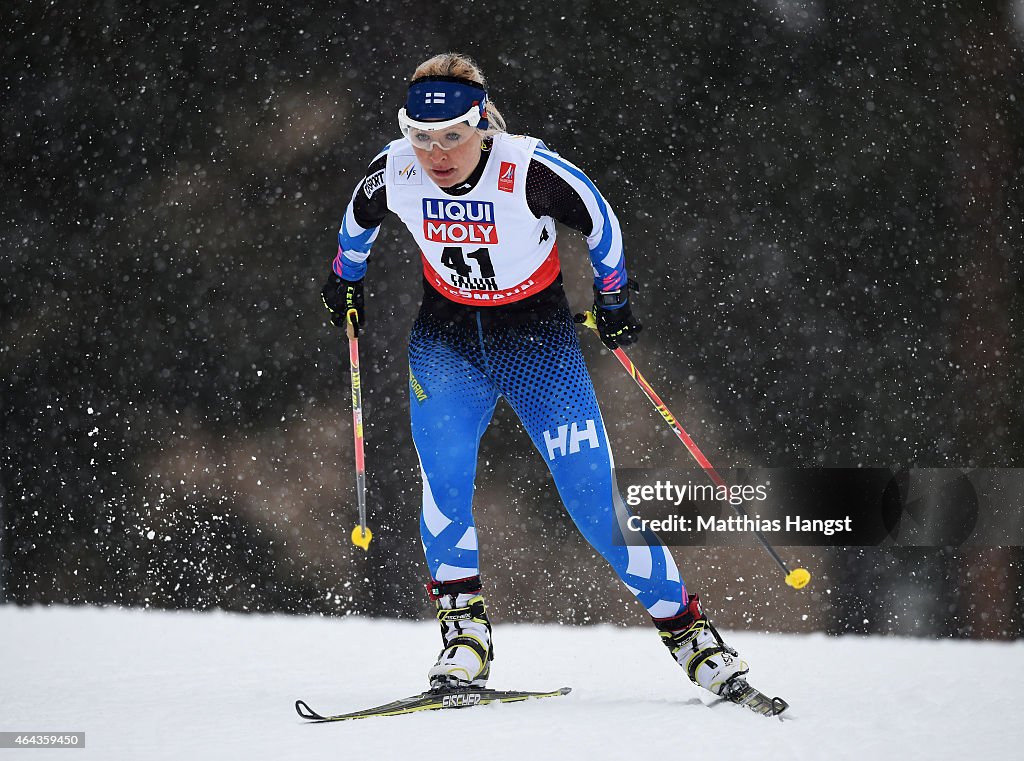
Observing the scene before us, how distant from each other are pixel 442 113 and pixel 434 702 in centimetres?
172

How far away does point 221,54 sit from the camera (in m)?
4.91

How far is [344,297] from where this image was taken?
3535 millimetres

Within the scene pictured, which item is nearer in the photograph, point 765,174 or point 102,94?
A: point 765,174

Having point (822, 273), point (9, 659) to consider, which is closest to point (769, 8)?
point (822, 273)

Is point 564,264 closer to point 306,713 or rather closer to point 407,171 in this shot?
point 407,171

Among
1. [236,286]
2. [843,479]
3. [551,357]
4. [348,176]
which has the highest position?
[348,176]

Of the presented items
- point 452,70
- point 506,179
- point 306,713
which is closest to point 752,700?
point 306,713

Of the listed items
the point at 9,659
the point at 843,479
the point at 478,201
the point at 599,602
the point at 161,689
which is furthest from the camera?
the point at 599,602

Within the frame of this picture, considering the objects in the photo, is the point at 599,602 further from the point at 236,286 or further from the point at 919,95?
the point at 919,95

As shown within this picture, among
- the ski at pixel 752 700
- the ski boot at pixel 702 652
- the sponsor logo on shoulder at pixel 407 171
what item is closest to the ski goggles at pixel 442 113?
the sponsor logo on shoulder at pixel 407 171

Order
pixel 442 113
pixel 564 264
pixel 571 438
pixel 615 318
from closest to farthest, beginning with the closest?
pixel 442 113
pixel 571 438
pixel 615 318
pixel 564 264

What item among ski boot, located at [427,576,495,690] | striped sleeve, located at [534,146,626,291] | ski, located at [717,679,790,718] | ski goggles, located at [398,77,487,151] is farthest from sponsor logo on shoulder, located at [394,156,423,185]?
ski, located at [717,679,790,718]

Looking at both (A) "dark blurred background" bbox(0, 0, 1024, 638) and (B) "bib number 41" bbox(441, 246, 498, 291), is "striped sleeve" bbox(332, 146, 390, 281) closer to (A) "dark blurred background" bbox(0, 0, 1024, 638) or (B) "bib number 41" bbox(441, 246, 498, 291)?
(B) "bib number 41" bbox(441, 246, 498, 291)

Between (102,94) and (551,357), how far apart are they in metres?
2.99
